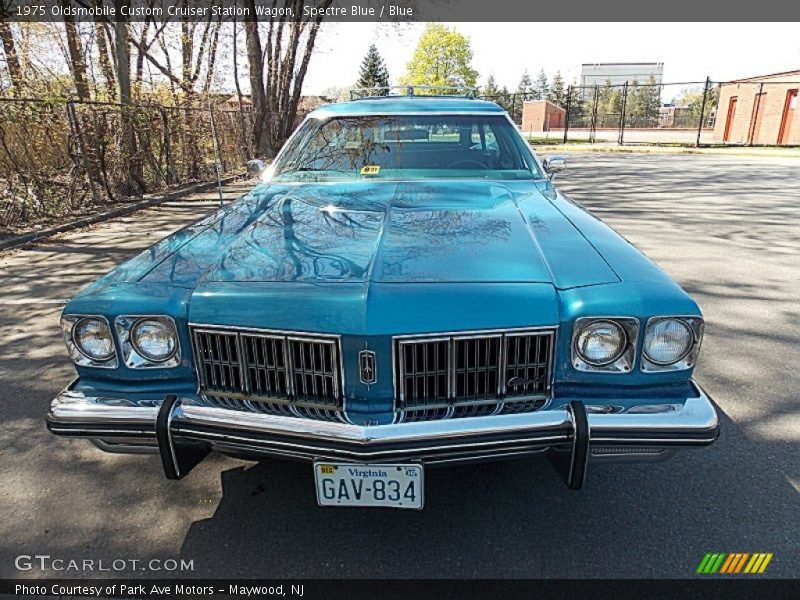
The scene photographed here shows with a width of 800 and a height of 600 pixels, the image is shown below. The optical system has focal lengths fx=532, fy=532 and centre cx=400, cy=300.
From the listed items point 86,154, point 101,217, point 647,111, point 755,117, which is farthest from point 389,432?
point 647,111

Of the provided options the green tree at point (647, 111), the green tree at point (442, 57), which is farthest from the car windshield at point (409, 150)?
the green tree at point (647, 111)

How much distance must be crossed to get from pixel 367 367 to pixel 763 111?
36299 mm

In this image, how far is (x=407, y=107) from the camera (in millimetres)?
3818

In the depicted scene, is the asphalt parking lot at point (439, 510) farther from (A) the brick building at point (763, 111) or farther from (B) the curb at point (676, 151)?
(A) the brick building at point (763, 111)

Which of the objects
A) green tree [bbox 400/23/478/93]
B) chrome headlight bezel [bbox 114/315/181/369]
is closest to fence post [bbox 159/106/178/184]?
chrome headlight bezel [bbox 114/315/181/369]

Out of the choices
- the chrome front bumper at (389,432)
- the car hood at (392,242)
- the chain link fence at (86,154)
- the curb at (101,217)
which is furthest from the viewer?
the chain link fence at (86,154)

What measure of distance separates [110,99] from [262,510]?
10267 mm

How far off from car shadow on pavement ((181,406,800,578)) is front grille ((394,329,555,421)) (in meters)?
0.25

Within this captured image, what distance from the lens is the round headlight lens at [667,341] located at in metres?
1.90

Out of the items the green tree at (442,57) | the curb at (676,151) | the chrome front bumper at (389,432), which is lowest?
the curb at (676,151)

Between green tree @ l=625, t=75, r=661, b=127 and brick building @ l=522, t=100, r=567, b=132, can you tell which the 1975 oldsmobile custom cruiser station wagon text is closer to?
brick building @ l=522, t=100, r=567, b=132

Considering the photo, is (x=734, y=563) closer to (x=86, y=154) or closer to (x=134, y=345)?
(x=134, y=345)

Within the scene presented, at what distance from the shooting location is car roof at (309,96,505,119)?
3.76 meters

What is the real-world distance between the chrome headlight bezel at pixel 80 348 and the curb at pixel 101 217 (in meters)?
6.02
